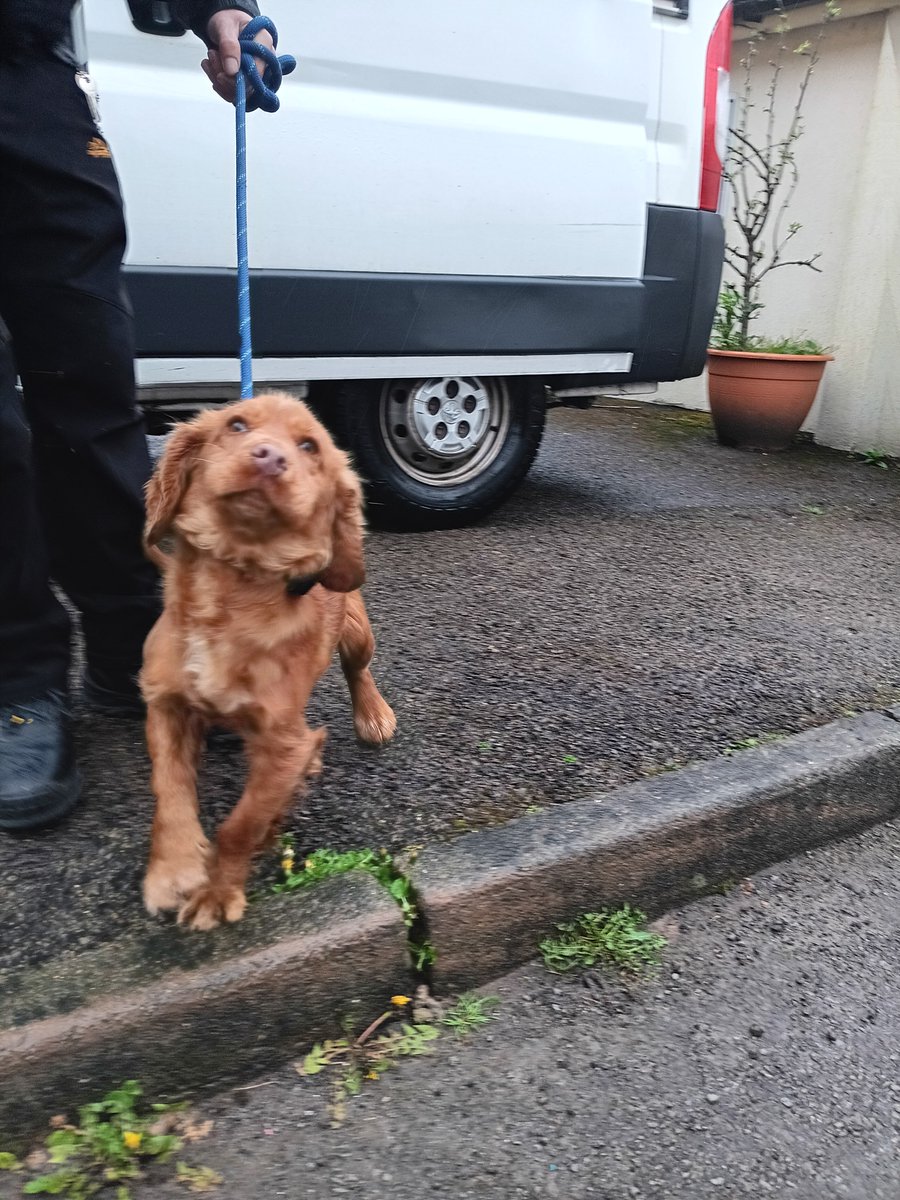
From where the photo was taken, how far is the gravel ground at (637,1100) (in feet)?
4.88

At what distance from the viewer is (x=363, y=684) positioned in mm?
2322

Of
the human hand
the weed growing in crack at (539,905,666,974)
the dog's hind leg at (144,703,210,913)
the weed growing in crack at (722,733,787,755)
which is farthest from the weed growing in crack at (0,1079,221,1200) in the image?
the human hand

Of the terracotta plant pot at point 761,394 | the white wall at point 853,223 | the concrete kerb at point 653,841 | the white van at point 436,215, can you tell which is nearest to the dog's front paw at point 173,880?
the concrete kerb at point 653,841

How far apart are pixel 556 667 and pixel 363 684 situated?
2.49 ft

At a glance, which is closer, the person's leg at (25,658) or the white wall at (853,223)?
the person's leg at (25,658)

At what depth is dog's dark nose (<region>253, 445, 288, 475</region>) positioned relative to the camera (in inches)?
58.5

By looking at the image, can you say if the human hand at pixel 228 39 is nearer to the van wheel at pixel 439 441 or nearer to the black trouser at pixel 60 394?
the black trouser at pixel 60 394

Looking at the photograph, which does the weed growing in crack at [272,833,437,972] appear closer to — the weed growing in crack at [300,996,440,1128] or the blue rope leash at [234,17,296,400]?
the weed growing in crack at [300,996,440,1128]

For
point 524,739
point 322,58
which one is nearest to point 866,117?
point 322,58

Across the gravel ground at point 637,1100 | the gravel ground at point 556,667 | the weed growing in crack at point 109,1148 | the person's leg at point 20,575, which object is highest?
the person's leg at point 20,575

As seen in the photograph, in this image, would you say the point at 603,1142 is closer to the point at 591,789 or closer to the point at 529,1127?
the point at 529,1127

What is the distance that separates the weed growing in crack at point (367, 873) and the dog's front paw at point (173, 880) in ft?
0.55

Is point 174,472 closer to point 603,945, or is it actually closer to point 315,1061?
point 315,1061

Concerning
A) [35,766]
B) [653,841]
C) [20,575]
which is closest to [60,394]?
[20,575]
